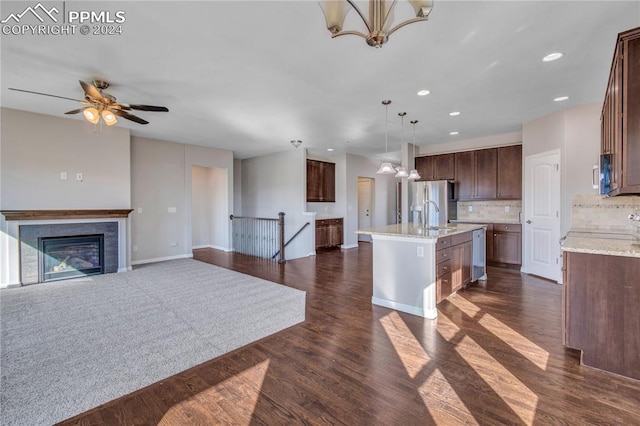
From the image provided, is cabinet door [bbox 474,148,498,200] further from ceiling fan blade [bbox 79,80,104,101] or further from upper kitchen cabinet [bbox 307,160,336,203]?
ceiling fan blade [bbox 79,80,104,101]

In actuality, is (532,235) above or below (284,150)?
below

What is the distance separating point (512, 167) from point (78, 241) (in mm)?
8182

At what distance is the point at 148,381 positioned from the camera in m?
2.09

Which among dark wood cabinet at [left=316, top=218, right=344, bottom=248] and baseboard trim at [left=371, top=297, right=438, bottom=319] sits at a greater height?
dark wood cabinet at [left=316, top=218, right=344, bottom=248]

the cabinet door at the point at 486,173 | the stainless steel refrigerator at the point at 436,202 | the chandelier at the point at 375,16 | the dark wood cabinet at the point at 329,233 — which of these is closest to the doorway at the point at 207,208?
the dark wood cabinet at the point at 329,233

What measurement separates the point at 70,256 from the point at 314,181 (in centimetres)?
531

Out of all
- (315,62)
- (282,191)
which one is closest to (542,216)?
(315,62)

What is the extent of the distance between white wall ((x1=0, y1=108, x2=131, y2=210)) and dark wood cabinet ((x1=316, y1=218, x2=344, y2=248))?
4.29 m

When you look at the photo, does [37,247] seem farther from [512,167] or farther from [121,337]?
[512,167]

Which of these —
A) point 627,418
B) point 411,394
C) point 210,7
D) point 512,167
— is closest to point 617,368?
point 627,418

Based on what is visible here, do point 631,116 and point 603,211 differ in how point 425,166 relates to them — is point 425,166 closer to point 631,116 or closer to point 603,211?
point 603,211

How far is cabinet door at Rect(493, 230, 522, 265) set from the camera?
17.9 feet

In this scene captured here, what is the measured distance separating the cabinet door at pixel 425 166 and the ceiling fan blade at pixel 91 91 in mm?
Answer: 6150

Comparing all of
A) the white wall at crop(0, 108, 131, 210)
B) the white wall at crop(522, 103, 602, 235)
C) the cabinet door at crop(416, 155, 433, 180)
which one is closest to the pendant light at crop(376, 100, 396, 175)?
the cabinet door at crop(416, 155, 433, 180)
